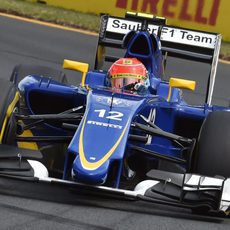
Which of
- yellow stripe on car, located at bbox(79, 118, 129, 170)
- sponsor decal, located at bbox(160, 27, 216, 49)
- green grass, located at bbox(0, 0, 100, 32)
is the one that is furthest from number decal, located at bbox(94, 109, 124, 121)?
green grass, located at bbox(0, 0, 100, 32)

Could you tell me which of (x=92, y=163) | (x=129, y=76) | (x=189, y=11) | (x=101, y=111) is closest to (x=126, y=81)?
(x=129, y=76)

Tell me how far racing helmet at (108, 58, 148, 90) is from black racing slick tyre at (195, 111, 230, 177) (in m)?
1.10

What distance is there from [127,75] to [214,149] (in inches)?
56.8

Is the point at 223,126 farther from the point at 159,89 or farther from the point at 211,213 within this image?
the point at 159,89

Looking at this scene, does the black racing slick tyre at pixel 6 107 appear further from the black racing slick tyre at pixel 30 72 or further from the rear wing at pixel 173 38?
the rear wing at pixel 173 38

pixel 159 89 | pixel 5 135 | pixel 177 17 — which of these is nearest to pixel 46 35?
pixel 177 17

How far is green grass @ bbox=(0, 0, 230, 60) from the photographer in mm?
15391

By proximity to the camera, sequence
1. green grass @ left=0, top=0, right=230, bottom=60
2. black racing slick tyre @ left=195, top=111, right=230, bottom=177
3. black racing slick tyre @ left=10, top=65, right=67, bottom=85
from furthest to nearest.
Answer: green grass @ left=0, top=0, right=230, bottom=60 < black racing slick tyre @ left=10, top=65, right=67, bottom=85 < black racing slick tyre @ left=195, top=111, right=230, bottom=177

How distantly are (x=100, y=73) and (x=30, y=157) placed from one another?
7.03 ft

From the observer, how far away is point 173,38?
882 cm

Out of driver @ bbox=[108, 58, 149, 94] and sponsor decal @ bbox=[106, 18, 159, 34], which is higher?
sponsor decal @ bbox=[106, 18, 159, 34]

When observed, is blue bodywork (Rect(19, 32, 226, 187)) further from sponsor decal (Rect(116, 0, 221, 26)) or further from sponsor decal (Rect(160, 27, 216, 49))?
sponsor decal (Rect(116, 0, 221, 26))

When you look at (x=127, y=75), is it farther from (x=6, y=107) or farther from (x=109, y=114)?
(x=6, y=107)

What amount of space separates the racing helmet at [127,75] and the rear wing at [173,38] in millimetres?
1603
